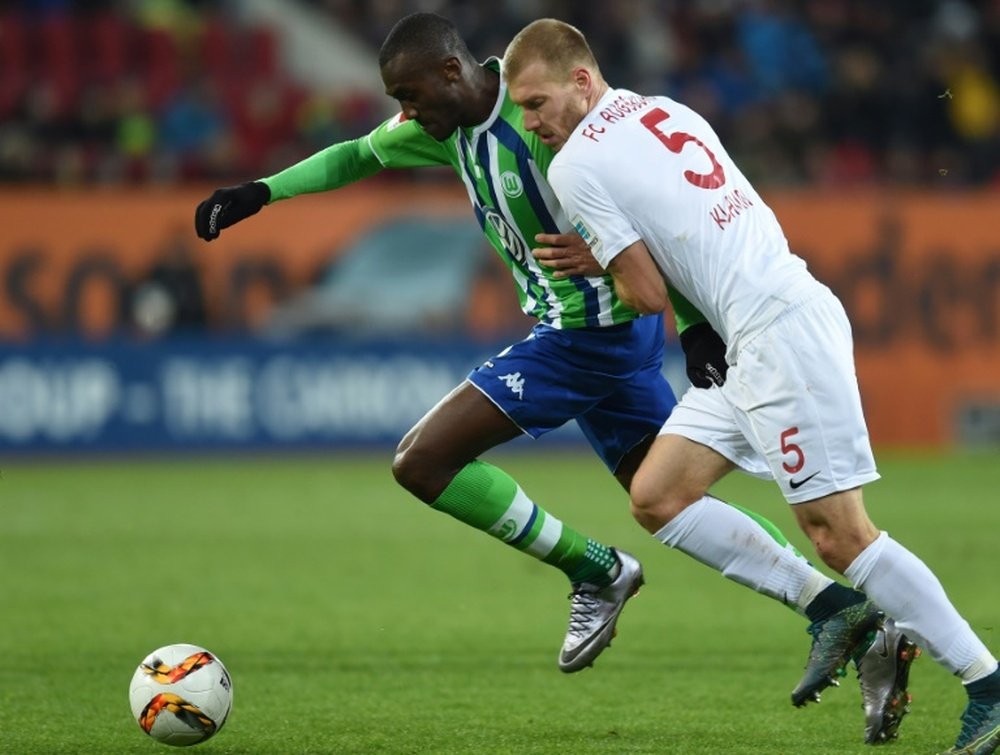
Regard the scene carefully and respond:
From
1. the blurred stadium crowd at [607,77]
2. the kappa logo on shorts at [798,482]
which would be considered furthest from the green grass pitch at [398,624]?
the blurred stadium crowd at [607,77]

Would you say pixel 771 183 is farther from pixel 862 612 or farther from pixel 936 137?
pixel 862 612

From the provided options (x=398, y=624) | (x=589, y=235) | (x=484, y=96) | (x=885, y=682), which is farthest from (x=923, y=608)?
(x=398, y=624)

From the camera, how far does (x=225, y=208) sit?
6203 millimetres

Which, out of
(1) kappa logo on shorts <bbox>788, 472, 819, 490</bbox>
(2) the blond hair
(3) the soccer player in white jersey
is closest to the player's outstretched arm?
(3) the soccer player in white jersey

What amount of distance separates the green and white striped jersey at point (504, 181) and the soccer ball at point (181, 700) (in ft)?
6.11

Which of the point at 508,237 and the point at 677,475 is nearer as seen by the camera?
the point at 677,475

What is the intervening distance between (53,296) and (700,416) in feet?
36.4

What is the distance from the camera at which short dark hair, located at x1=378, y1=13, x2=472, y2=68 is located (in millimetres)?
5828

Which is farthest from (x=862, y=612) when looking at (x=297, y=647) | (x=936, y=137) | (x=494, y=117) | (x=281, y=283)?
(x=936, y=137)

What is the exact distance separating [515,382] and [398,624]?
2170mm

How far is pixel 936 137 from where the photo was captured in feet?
58.5

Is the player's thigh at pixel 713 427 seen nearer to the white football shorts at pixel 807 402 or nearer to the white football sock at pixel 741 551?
the white football sock at pixel 741 551

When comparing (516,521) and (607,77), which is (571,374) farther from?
(607,77)

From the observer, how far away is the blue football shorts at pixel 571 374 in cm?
619
